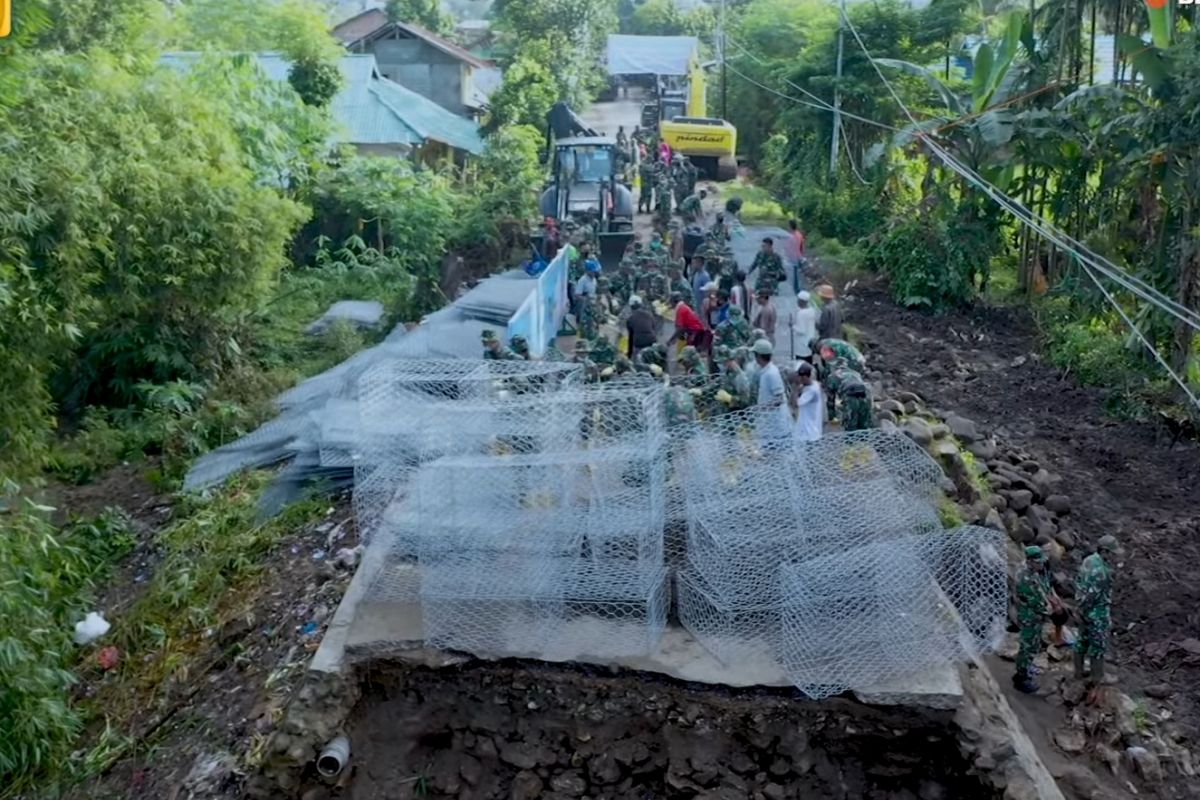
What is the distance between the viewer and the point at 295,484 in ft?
31.3

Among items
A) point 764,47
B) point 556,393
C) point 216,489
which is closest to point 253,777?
point 556,393

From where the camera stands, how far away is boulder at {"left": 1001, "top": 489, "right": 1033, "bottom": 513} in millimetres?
9445

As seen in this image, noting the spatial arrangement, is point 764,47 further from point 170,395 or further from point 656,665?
point 656,665

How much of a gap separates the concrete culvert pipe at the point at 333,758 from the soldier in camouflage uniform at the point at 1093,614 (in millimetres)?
4531

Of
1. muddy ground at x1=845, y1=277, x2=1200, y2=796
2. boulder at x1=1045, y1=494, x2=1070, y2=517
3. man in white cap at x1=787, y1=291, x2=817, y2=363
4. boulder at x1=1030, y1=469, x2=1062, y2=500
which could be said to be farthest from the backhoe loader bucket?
boulder at x1=1045, y1=494, x2=1070, y2=517

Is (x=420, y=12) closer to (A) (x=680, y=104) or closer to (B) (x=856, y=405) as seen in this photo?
(A) (x=680, y=104)

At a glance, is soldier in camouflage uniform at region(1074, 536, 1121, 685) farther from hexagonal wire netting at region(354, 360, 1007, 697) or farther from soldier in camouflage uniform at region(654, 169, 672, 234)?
soldier in camouflage uniform at region(654, 169, 672, 234)

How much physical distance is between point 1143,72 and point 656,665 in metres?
9.21

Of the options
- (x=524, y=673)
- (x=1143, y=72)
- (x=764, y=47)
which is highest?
(x=764, y=47)

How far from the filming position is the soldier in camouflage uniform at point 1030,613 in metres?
6.93

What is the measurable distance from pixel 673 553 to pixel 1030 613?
7.27ft

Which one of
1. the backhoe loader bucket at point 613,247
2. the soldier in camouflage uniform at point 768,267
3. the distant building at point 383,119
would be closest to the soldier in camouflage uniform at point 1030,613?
the soldier in camouflage uniform at point 768,267

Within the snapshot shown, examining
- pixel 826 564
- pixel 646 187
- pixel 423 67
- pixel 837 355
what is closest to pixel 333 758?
pixel 826 564

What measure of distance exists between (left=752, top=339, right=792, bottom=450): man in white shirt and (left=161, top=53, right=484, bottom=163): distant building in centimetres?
1659
